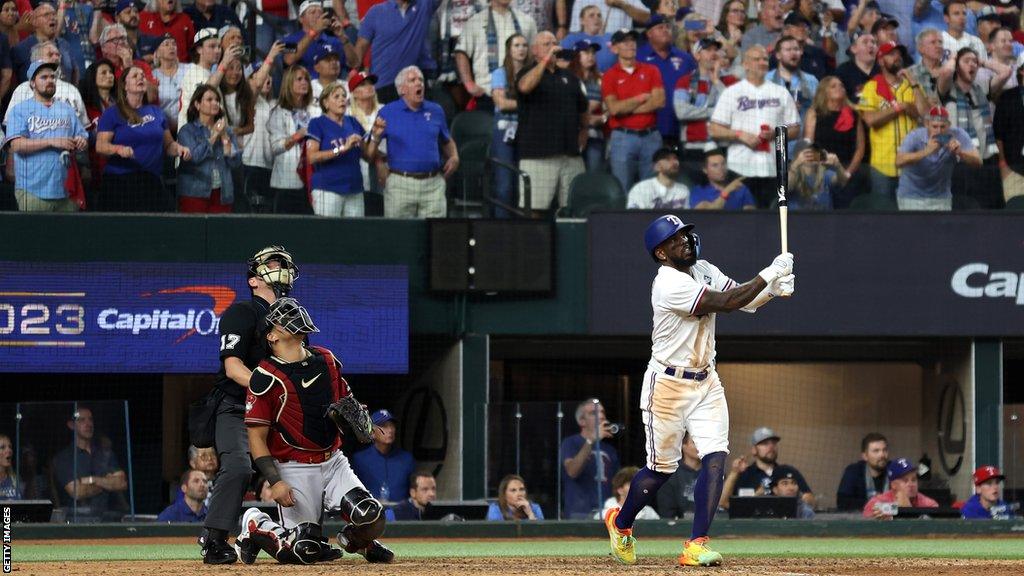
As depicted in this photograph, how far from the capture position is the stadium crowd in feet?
43.7

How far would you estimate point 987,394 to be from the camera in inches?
572

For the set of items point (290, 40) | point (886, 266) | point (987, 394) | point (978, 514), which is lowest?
point (978, 514)

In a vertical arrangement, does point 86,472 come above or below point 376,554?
above

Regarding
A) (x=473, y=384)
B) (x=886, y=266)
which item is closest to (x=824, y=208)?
(x=886, y=266)

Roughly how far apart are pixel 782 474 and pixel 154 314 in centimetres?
534

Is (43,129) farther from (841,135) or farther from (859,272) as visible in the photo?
(859,272)

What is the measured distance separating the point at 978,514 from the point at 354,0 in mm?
7329

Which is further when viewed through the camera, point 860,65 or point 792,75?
point 860,65

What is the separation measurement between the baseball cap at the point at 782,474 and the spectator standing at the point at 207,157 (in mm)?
5015

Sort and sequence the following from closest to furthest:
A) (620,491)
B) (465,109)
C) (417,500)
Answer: (620,491) < (417,500) < (465,109)

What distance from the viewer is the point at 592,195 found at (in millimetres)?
14086

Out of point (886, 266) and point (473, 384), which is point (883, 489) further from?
point (473, 384)

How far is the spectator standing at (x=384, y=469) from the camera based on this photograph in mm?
12977

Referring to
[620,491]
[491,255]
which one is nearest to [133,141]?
[491,255]
